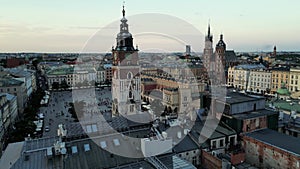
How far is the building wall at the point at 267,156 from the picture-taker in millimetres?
21511

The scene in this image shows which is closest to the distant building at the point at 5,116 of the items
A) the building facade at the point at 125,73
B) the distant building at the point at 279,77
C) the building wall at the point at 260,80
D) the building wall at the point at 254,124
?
the building facade at the point at 125,73

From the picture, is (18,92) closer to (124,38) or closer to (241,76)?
(124,38)

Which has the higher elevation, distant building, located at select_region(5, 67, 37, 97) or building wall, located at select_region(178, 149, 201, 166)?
distant building, located at select_region(5, 67, 37, 97)

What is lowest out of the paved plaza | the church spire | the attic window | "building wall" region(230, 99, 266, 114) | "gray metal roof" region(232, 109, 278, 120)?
the paved plaza

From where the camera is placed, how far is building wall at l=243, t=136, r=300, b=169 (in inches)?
847

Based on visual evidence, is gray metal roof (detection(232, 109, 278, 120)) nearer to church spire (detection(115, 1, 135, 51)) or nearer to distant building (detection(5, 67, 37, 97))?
church spire (detection(115, 1, 135, 51))

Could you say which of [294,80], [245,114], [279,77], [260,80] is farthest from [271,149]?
[260,80]

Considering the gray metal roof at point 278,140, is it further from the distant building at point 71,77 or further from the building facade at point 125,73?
the distant building at point 71,77

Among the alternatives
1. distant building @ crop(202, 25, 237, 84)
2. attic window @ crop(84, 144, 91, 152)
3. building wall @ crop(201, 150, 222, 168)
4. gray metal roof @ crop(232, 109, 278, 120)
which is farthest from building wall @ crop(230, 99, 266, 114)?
distant building @ crop(202, 25, 237, 84)

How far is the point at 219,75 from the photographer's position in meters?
96.9

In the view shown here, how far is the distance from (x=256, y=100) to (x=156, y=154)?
1591cm

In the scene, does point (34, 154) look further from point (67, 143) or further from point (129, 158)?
point (129, 158)

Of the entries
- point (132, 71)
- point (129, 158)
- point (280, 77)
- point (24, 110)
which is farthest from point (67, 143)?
point (280, 77)

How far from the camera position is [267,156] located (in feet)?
77.7
